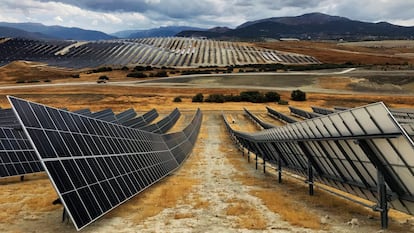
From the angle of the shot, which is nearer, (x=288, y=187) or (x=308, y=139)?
(x=308, y=139)

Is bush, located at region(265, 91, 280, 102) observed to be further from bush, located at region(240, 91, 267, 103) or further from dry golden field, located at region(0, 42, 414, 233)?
dry golden field, located at region(0, 42, 414, 233)

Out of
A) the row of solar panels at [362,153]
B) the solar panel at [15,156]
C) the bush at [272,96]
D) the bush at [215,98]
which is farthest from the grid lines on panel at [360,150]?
the bush at [272,96]

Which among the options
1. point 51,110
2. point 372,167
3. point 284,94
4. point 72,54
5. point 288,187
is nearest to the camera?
point 372,167

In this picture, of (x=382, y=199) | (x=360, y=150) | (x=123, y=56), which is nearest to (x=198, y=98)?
(x=360, y=150)

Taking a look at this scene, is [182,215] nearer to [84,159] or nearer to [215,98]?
[84,159]

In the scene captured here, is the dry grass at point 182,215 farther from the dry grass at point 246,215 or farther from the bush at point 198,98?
the bush at point 198,98

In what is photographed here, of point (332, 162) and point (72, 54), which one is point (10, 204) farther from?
point (72, 54)

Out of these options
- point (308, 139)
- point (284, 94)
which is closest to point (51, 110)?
point (308, 139)
